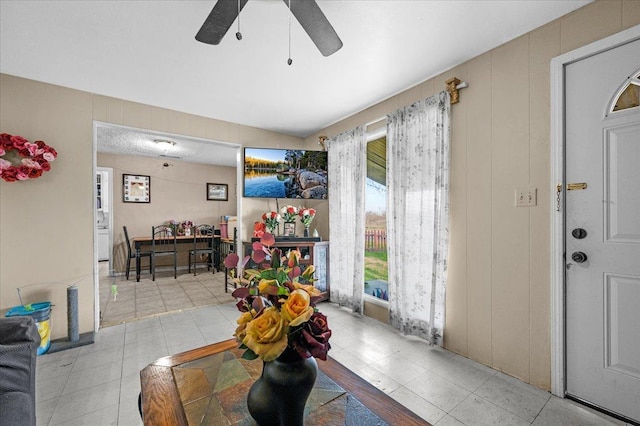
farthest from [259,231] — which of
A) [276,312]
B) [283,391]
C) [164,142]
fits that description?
[164,142]

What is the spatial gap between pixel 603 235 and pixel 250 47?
262cm

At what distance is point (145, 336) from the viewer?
2.64 meters

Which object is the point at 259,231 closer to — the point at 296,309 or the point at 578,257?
the point at 296,309

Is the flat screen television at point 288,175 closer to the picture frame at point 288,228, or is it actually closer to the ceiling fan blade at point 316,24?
the picture frame at point 288,228

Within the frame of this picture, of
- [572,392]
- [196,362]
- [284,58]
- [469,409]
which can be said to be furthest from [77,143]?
[572,392]

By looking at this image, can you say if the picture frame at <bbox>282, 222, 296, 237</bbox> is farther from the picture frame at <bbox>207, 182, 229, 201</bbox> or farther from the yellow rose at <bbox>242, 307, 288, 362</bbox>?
the picture frame at <bbox>207, 182, 229, 201</bbox>

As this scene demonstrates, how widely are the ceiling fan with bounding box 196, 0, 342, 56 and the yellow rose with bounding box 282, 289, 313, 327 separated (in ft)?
4.50

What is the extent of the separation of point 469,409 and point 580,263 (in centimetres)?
112

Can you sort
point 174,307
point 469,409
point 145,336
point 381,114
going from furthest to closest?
point 174,307
point 381,114
point 145,336
point 469,409

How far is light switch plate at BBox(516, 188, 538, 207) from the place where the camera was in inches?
72.4

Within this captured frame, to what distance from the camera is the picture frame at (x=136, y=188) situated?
5488 millimetres

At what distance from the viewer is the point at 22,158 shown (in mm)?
2404

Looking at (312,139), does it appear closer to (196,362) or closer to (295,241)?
(295,241)

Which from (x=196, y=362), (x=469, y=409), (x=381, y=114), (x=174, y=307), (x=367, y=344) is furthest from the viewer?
(x=174, y=307)
